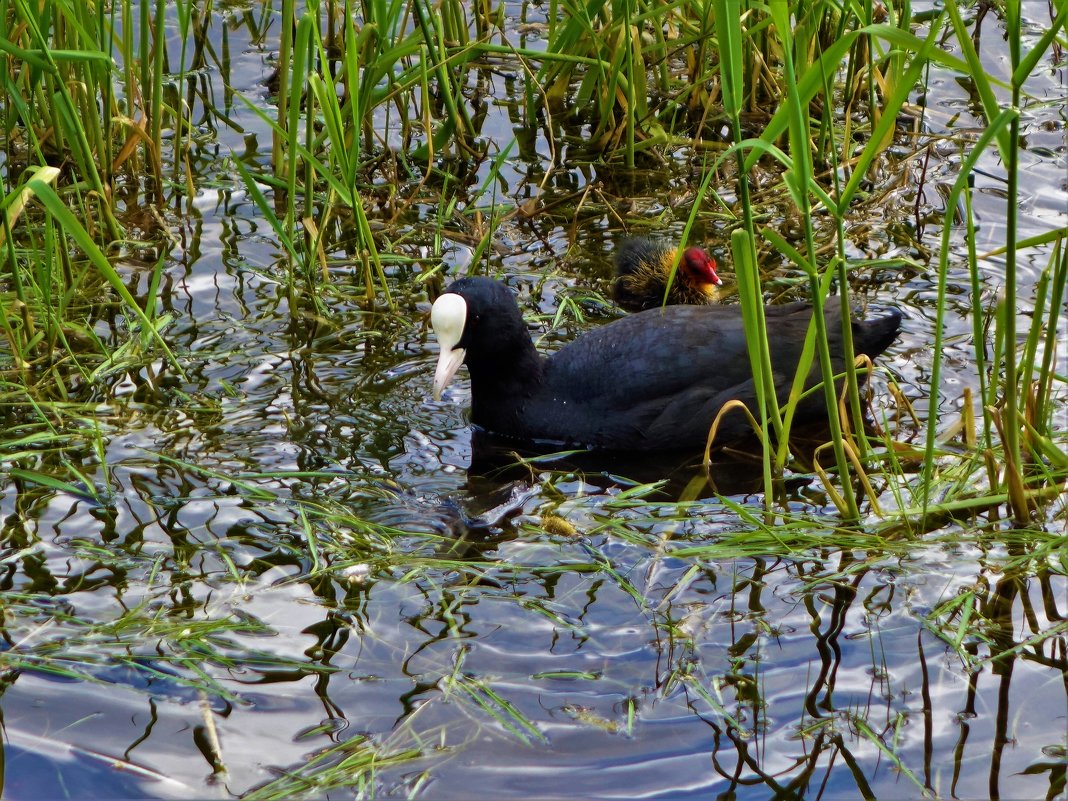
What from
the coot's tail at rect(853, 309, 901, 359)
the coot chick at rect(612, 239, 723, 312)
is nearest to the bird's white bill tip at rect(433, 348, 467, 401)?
the coot chick at rect(612, 239, 723, 312)

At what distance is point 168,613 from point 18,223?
2.49m

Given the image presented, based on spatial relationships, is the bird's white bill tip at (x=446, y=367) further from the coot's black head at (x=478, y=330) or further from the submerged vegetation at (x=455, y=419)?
the submerged vegetation at (x=455, y=419)

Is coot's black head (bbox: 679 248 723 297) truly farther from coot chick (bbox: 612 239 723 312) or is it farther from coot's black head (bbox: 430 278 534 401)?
coot's black head (bbox: 430 278 534 401)

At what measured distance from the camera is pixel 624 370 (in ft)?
13.3

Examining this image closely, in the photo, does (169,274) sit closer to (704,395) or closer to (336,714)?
(704,395)

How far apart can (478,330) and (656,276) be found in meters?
0.87

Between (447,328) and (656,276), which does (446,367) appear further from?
(656,276)

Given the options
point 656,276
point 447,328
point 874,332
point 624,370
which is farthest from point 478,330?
point 874,332

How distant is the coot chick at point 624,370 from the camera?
4.01 meters

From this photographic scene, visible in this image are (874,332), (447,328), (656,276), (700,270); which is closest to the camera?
(447,328)

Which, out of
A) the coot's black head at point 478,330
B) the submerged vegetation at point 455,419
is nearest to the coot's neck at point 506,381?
the coot's black head at point 478,330

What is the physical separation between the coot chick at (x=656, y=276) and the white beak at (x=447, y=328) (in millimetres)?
891

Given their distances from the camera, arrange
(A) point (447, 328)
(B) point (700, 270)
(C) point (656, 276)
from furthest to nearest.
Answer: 1. (B) point (700, 270)
2. (C) point (656, 276)
3. (A) point (447, 328)

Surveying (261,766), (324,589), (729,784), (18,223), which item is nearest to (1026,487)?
(729,784)
